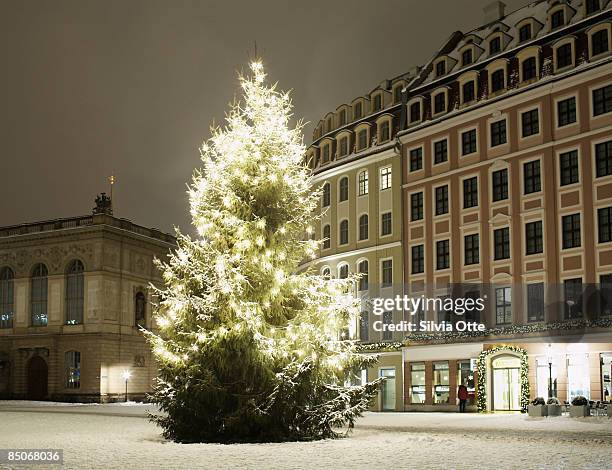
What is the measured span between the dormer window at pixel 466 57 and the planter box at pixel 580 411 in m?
22.8

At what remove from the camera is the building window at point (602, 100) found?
41062mm

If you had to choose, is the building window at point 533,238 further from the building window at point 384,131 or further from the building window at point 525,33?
the building window at point 384,131

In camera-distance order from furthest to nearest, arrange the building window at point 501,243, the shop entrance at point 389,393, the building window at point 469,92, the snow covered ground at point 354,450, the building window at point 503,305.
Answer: the shop entrance at point 389,393
the building window at point 469,92
the building window at point 501,243
the building window at point 503,305
the snow covered ground at point 354,450

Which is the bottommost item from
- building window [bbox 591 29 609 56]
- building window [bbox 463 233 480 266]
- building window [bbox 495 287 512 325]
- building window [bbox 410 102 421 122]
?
building window [bbox 495 287 512 325]

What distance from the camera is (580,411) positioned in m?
33.5

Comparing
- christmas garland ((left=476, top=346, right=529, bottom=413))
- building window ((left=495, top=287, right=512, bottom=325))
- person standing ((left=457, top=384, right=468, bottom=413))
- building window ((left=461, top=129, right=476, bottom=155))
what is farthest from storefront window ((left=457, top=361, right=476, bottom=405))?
building window ((left=461, top=129, right=476, bottom=155))

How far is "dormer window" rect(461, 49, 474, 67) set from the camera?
49334 mm

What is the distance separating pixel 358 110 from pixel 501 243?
53.3ft

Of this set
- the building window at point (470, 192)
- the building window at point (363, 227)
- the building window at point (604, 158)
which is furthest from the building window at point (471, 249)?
the building window at point (363, 227)

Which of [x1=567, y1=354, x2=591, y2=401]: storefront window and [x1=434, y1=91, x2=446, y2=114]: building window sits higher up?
[x1=434, y1=91, x2=446, y2=114]: building window

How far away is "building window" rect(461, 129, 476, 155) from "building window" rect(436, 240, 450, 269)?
523 centimetres

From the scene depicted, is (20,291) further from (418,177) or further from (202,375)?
(202,375)

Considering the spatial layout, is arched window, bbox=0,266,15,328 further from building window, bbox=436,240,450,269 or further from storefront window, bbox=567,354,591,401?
storefront window, bbox=567,354,591,401

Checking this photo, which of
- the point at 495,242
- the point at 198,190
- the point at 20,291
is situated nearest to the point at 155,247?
the point at 20,291
